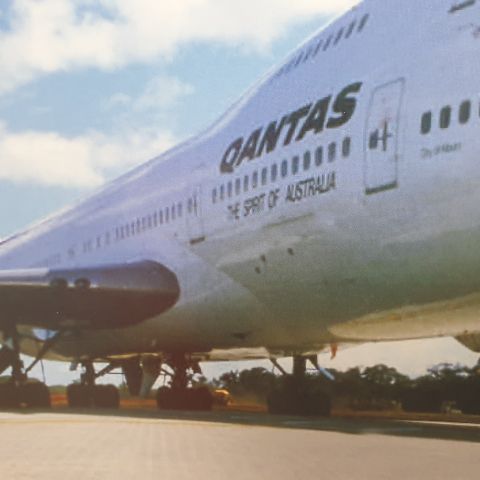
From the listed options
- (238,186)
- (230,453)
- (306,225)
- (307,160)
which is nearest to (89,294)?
(238,186)

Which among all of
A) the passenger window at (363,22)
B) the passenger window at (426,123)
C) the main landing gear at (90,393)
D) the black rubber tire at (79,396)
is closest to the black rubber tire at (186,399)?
the main landing gear at (90,393)

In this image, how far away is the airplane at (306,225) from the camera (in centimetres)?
1349

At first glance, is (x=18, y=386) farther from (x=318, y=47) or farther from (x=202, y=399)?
(x=318, y=47)

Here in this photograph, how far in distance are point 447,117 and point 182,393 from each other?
1467 centimetres

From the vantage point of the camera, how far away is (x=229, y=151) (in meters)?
19.0

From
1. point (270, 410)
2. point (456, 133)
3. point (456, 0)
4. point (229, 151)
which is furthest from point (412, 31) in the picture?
point (270, 410)

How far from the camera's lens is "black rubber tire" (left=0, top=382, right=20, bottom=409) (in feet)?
70.5

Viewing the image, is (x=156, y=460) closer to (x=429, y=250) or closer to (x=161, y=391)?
(x=429, y=250)

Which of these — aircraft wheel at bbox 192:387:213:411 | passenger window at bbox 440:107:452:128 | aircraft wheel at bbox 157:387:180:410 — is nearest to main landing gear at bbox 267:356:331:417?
aircraft wheel at bbox 192:387:213:411

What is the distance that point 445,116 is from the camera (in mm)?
13242

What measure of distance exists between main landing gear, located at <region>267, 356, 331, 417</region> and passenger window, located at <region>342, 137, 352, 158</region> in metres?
7.70

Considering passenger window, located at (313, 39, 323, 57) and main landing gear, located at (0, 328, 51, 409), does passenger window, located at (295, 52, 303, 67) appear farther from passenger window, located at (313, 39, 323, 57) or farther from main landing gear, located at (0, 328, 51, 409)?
main landing gear, located at (0, 328, 51, 409)

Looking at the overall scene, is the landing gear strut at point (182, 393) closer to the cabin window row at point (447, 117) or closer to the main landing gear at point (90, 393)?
the main landing gear at point (90, 393)

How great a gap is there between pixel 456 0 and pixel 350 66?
2.20 m
